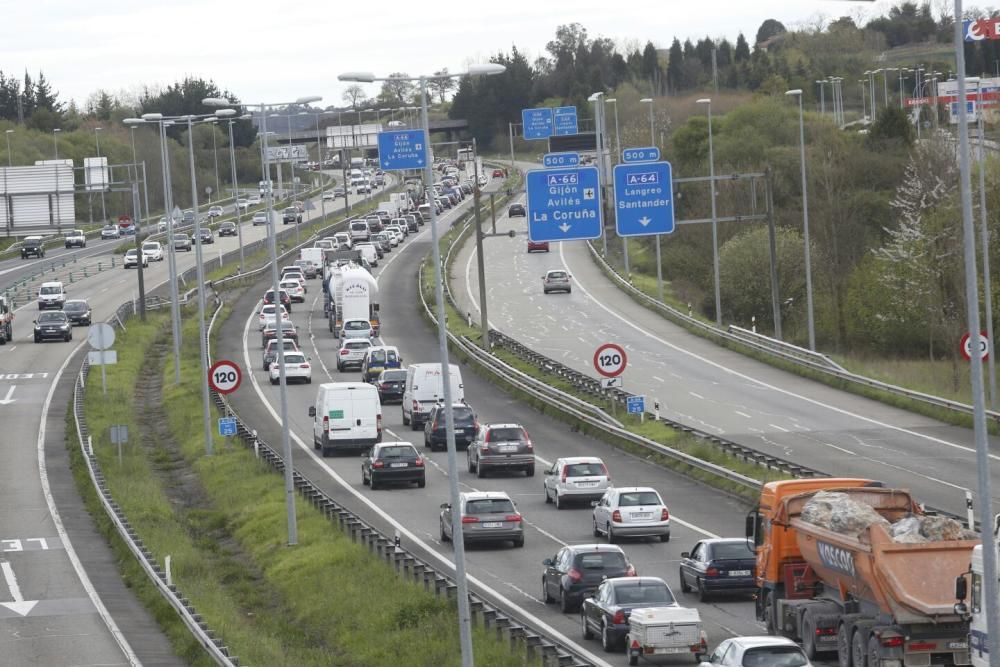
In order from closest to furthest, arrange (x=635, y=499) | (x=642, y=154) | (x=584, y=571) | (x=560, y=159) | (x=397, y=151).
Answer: (x=584, y=571), (x=635, y=499), (x=642, y=154), (x=560, y=159), (x=397, y=151)

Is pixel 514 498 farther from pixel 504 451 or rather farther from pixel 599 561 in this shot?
pixel 599 561

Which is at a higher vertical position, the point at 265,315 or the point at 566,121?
the point at 566,121

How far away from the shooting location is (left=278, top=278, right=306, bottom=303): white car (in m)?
94.3

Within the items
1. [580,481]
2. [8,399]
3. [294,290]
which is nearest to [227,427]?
[580,481]

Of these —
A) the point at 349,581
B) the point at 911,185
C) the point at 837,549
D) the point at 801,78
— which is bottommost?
the point at 349,581

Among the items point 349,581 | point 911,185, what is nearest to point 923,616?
point 349,581

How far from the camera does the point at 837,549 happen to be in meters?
23.4

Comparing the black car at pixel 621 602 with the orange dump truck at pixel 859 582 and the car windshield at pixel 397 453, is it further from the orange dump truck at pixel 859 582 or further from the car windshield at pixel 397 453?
the car windshield at pixel 397 453

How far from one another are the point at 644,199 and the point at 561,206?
296 centimetres

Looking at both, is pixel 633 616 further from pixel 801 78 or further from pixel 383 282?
pixel 801 78

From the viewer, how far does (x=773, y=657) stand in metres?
20.7

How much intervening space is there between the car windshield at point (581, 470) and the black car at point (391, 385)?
2196 cm

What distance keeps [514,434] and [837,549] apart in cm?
2279

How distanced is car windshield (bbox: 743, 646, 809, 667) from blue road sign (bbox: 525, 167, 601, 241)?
28460mm
